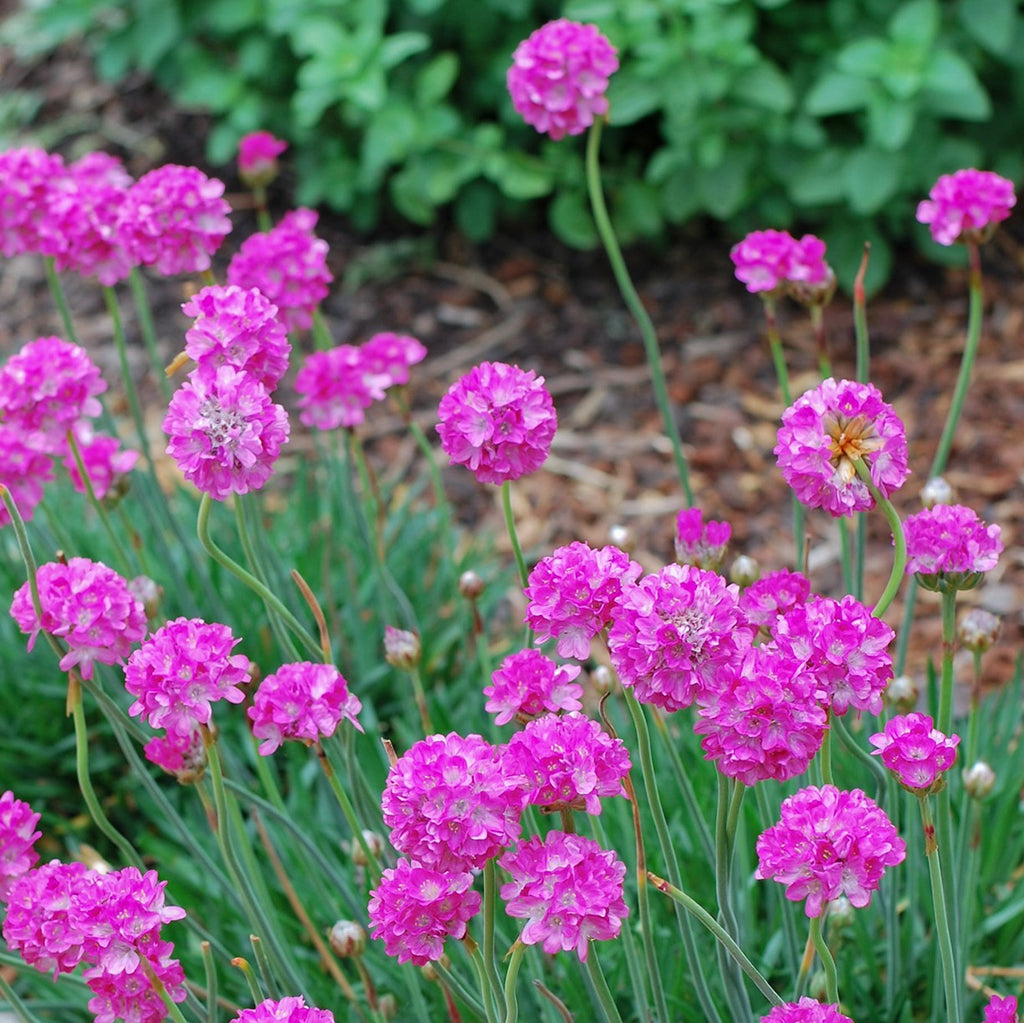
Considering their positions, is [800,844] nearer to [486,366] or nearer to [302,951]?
[486,366]

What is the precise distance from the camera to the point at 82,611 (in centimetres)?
126

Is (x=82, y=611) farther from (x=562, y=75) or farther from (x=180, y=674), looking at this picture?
(x=562, y=75)

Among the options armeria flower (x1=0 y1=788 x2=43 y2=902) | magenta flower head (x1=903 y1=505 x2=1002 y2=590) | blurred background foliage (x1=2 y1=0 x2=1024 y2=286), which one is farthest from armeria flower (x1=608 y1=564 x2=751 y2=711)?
blurred background foliage (x1=2 y1=0 x2=1024 y2=286)

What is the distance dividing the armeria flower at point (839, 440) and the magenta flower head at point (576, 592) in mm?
157

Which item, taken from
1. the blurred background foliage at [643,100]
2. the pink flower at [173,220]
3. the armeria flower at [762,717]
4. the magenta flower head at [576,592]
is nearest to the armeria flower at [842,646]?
the armeria flower at [762,717]

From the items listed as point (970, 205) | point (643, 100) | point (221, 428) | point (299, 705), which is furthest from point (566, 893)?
point (643, 100)

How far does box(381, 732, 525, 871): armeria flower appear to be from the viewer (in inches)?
38.5

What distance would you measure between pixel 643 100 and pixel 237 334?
221 cm

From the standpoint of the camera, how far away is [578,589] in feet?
3.50

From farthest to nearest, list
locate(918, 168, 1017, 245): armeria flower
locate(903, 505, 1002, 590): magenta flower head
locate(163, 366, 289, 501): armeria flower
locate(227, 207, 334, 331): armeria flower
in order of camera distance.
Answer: locate(227, 207, 334, 331): armeria flower, locate(918, 168, 1017, 245): armeria flower, locate(903, 505, 1002, 590): magenta flower head, locate(163, 366, 289, 501): armeria flower

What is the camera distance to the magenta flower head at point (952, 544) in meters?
1.22

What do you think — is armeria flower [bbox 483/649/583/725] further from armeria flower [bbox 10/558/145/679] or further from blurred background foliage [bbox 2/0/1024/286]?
blurred background foliage [bbox 2/0/1024/286]

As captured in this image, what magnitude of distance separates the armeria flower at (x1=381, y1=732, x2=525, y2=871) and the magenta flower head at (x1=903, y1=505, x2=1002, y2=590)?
0.46 meters

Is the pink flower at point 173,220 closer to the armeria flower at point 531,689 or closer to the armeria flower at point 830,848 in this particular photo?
the armeria flower at point 531,689
